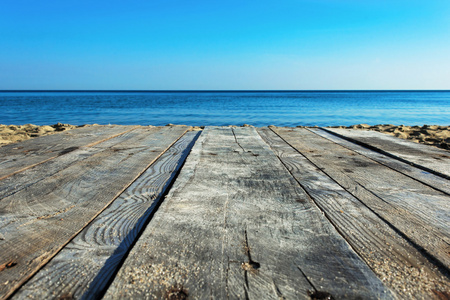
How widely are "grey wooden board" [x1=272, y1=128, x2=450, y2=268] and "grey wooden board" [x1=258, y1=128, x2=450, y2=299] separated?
5 cm

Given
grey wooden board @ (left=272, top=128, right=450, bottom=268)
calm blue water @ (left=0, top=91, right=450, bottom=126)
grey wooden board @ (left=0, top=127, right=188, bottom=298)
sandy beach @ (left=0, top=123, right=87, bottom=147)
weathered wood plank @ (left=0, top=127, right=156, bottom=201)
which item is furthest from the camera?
calm blue water @ (left=0, top=91, right=450, bottom=126)

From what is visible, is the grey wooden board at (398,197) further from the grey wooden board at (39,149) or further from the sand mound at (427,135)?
the sand mound at (427,135)

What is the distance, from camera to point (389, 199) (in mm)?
1272

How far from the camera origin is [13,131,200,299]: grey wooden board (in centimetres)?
69

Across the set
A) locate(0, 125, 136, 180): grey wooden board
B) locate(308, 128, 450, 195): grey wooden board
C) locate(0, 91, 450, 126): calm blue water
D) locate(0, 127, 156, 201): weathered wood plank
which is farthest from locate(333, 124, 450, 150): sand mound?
locate(0, 91, 450, 126): calm blue water

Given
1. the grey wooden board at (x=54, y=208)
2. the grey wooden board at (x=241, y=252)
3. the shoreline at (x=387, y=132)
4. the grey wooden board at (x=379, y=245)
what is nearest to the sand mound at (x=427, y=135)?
the shoreline at (x=387, y=132)

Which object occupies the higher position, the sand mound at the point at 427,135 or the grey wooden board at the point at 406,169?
the grey wooden board at the point at 406,169

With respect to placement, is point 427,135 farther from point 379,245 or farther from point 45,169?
point 45,169

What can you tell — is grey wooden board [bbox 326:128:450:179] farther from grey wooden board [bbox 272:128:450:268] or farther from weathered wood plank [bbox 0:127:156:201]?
weathered wood plank [bbox 0:127:156:201]

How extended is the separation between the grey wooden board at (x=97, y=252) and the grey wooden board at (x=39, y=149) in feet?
2.97

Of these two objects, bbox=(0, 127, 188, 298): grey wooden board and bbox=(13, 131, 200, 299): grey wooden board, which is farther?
bbox=(0, 127, 188, 298): grey wooden board

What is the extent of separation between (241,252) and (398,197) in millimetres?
904

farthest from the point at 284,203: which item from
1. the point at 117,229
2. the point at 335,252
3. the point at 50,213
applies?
the point at 50,213

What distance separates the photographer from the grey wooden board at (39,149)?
179cm
